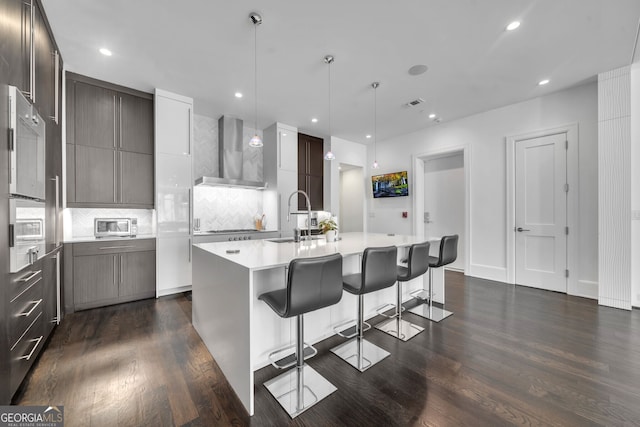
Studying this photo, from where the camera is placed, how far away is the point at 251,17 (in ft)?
7.40

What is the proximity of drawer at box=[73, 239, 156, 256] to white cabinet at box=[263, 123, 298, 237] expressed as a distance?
6.92 feet

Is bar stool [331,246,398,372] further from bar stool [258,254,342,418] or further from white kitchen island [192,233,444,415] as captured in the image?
bar stool [258,254,342,418]

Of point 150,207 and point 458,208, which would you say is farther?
point 458,208

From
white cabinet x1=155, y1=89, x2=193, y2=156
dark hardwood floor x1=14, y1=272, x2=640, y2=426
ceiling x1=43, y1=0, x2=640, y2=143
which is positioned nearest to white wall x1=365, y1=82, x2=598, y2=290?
ceiling x1=43, y1=0, x2=640, y2=143

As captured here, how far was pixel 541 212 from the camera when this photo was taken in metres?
Answer: 3.89

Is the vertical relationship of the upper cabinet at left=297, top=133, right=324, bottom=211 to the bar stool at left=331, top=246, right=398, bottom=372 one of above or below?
above

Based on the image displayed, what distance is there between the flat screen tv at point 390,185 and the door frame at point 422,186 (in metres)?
0.22

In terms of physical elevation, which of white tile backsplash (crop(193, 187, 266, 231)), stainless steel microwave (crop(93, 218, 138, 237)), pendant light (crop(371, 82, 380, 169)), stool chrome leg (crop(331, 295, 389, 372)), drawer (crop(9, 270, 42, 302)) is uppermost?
pendant light (crop(371, 82, 380, 169))

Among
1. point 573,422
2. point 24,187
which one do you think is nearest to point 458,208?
point 573,422

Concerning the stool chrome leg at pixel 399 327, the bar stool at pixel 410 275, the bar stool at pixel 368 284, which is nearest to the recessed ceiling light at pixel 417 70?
the bar stool at pixel 410 275

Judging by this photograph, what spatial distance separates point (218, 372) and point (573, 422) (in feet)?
7.35

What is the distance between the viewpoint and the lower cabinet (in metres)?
3.06

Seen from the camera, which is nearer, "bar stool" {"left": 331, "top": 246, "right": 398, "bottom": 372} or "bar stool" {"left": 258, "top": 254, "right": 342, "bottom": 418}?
"bar stool" {"left": 258, "top": 254, "right": 342, "bottom": 418}

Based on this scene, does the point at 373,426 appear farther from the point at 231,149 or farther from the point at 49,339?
the point at 231,149
